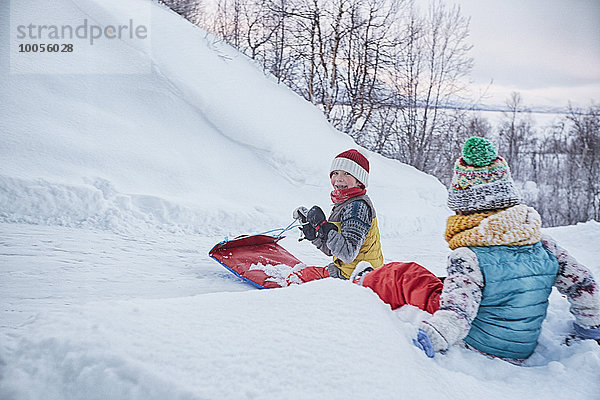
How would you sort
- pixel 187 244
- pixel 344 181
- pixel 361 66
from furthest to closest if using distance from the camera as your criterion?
pixel 361 66 < pixel 187 244 < pixel 344 181

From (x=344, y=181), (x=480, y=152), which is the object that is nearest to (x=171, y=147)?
(x=344, y=181)

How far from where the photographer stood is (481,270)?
6.08 feet

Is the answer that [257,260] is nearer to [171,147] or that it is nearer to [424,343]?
[424,343]

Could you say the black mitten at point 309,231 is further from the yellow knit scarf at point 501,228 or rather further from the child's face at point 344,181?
the yellow knit scarf at point 501,228

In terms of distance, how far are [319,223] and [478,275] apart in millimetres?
1222

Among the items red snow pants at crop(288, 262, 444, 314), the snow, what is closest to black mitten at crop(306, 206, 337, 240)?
red snow pants at crop(288, 262, 444, 314)

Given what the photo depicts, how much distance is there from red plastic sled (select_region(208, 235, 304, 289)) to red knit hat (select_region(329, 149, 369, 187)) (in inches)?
36.8

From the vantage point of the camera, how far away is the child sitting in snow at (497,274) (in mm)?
1835

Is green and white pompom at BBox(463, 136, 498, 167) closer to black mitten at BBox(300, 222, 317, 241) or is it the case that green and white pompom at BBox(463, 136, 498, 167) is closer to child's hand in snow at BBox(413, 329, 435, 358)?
child's hand in snow at BBox(413, 329, 435, 358)

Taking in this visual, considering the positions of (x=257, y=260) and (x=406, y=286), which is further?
(x=257, y=260)

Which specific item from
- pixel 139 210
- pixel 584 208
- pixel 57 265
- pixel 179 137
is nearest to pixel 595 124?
pixel 584 208

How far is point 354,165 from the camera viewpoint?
10.1 feet

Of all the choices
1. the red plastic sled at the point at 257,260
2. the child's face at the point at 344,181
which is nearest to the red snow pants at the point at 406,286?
the child's face at the point at 344,181

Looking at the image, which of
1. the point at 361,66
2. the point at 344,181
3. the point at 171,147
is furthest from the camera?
the point at 361,66
